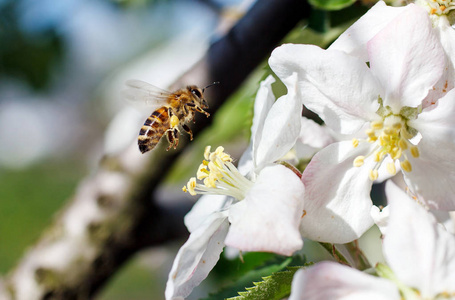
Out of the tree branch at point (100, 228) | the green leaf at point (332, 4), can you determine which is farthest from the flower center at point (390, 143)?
the tree branch at point (100, 228)

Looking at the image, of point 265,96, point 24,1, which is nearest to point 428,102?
point 265,96

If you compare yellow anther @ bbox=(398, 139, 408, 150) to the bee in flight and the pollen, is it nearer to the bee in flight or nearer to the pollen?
the pollen

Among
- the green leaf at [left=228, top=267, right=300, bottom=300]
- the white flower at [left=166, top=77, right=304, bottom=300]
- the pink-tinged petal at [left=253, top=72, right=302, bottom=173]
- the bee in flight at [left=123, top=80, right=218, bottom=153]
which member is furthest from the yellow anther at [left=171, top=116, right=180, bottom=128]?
the green leaf at [left=228, top=267, right=300, bottom=300]

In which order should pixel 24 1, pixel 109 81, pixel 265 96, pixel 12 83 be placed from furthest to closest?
1. pixel 109 81
2. pixel 12 83
3. pixel 24 1
4. pixel 265 96

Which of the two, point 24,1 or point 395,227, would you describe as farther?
point 24,1

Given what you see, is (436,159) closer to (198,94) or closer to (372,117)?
(372,117)

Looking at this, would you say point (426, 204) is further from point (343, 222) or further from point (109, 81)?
point (109, 81)

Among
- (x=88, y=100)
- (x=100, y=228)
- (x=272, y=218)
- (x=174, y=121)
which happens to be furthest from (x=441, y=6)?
(x=88, y=100)
